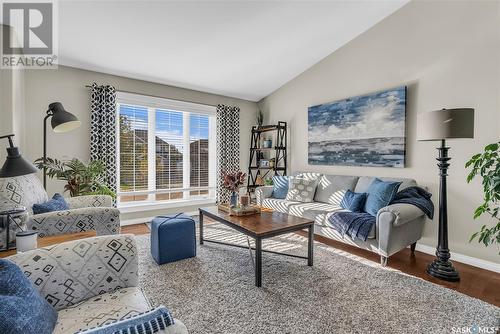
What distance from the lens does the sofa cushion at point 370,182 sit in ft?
10.1

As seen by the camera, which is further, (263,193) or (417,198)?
(263,193)

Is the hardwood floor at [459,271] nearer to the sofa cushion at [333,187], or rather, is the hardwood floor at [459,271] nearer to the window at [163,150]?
the sofa cushion at [333,187]

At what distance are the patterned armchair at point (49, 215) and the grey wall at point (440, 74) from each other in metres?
3.33

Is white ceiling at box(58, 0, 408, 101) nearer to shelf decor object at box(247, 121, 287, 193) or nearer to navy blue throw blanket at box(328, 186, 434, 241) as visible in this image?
shelf decor object at box(247, 121, 287, 193)

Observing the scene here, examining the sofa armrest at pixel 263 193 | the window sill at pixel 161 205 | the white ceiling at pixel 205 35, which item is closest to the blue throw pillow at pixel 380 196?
the sofa armrest at pixel 263 193

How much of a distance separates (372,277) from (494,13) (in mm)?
2939

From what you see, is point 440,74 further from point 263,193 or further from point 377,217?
point 263,193

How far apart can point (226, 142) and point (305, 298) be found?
3.55 meters

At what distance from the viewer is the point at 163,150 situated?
4.55 metres

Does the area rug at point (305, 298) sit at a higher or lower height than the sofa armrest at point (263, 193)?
lower

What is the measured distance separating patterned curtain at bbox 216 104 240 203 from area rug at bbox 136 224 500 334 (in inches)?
92.3

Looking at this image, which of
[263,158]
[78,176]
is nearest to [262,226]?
[78,176]

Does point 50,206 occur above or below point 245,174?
below

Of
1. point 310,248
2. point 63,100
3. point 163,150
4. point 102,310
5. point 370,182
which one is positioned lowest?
point 310,248
